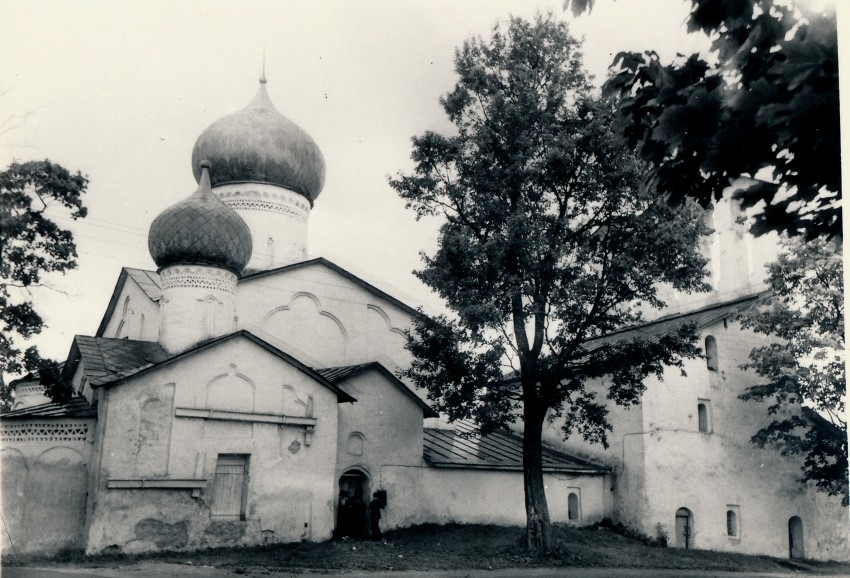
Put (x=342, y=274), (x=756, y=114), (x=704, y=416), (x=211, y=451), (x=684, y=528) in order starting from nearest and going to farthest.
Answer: (x=756, y=114) < (x=211, y=451) < (x=342, y=274) < (x=684, y=528) < (x=704, y=416)

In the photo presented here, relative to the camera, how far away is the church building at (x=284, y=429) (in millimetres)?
13062

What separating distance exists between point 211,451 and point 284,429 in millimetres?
1500

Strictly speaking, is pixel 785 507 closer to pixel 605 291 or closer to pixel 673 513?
pixel 673 513

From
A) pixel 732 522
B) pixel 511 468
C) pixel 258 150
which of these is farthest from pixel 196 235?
pixel 732 522

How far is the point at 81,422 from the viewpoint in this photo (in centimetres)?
1327

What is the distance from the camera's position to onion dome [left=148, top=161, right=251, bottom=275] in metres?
Result: 15.5

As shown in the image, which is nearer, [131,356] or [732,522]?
[131,356]

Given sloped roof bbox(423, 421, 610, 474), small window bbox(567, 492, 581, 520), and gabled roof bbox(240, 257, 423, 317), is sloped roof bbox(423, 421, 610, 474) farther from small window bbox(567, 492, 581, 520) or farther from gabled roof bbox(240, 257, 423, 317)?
gabled roof bbox(240, 257, 423, 317)

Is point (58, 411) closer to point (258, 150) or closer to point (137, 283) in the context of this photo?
point (137, 283)

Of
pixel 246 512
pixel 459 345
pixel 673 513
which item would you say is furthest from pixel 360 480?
pixel 673 513

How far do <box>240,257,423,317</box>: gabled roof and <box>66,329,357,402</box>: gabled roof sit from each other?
295 centimetres

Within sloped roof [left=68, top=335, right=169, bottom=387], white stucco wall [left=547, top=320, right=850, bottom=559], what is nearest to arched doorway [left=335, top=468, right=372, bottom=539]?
sloped roof [left=68, top=335, right=169, bottom=387]

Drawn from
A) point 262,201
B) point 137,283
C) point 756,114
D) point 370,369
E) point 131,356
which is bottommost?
point 756,114

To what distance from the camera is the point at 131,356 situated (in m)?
15.3
